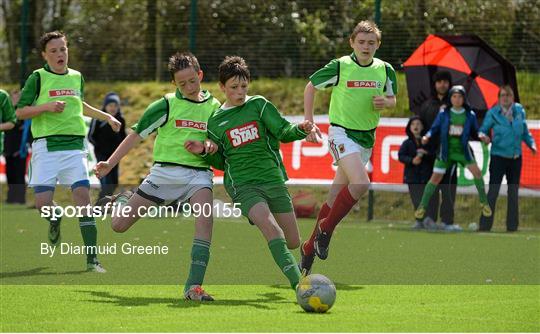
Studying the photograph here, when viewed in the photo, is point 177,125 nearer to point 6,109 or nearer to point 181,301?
point 181,301

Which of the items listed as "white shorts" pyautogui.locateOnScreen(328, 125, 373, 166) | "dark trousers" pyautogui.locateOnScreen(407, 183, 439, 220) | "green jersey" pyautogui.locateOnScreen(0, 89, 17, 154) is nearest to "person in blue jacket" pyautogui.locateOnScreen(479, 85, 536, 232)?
"dark trousers" pyautogui.locateOnScreen(407, 183, 439, 220)

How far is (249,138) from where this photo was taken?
9008 mm

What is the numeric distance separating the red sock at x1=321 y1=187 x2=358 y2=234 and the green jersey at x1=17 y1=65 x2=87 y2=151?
2.75 m

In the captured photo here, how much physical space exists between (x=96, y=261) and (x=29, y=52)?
40.1ft

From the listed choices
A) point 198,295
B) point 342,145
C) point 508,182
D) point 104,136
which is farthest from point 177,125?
point 104,136

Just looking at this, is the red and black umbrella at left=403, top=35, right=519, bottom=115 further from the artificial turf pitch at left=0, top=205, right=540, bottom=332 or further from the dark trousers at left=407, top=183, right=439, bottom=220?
→ the artificial turf pitch at left=0, top=205, right=540, bottom=332

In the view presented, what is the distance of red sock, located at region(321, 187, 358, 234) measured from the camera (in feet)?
33.3

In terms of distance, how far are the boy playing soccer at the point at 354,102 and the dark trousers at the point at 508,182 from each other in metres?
6.51

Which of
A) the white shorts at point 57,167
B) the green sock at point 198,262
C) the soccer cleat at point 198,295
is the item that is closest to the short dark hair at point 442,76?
the white shorts at point 57,167

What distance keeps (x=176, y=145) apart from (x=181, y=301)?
132 cm

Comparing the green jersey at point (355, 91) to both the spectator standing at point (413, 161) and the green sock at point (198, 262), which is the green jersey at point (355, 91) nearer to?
the green sock at point (198, 262)

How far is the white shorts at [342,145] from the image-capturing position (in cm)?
1043

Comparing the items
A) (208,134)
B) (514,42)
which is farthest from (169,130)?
(514,42)

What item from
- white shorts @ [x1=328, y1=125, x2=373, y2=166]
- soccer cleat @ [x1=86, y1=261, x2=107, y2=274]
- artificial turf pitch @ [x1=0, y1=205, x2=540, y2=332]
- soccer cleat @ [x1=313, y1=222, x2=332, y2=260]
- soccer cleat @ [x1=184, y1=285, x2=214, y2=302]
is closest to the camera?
artificial turf pitch @ [x1=0, y1=205, x2=540, y2=332]
